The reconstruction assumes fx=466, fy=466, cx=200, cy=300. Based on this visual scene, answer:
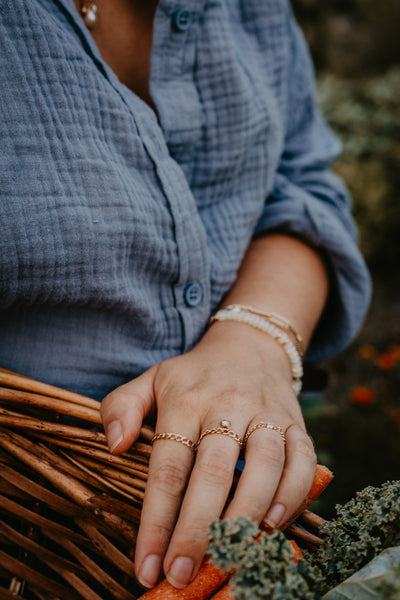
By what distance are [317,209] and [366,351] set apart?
1799mm

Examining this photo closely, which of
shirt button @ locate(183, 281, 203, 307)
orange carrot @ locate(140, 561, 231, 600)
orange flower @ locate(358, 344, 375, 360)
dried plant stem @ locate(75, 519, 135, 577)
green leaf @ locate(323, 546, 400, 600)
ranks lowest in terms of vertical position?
orange flower @ locate(358, 344, 375, 360)

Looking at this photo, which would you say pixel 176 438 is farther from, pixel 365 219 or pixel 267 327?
pixel 365 219

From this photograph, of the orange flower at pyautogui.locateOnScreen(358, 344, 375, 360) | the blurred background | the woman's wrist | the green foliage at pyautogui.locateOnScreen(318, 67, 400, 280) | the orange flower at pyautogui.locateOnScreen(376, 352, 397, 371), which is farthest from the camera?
the green foliage at pyautogui.locateOnScreen(318, 67, 400, 280)

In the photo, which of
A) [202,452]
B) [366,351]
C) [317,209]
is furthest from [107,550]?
[366,351]

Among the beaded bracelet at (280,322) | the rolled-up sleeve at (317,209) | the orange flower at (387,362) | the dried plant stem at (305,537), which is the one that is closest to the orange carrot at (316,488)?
the dried plant stem at (305,537)

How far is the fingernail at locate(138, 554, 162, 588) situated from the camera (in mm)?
598

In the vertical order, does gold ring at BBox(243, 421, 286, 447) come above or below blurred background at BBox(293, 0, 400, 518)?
above

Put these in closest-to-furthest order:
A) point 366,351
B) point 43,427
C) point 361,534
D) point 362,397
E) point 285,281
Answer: point 361,534 < point 43,427 < point 285,281 < point 362,397 < point 366,351

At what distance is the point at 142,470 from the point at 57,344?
0.30 meters

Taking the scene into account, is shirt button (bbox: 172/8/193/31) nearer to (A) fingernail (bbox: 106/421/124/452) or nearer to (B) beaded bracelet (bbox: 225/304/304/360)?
(B) beaded bracelet (bbox: 225/304/304/360)

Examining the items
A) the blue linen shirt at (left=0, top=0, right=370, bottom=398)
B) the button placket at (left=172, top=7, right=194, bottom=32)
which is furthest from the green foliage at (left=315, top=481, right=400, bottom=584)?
the button placket at (left=172, top=7, right=194, bottom=32)

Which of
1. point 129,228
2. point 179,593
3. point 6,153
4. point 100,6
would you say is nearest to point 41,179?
point 6,153

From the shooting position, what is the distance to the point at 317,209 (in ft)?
4.02

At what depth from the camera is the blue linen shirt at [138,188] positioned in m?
0.73
